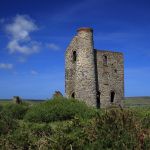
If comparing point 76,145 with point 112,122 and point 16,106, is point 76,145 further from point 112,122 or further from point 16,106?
point 16,106

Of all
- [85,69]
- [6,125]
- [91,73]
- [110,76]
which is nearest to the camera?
[6,125]

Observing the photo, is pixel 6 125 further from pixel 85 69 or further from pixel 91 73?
pixel 91 73

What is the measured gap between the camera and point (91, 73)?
33875 millimetres

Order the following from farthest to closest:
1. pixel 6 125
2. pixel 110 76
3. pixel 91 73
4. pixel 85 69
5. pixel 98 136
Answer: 1. pixel 110 76
2. pixel 91 73
3. pixel 85 69
4. pixel 6 125
5. pixel 98 136

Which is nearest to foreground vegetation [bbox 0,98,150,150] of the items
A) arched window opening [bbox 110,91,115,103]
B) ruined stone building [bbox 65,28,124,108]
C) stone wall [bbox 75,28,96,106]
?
stone wall [bbox 75,28,96,106]

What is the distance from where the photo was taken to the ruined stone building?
111 ft

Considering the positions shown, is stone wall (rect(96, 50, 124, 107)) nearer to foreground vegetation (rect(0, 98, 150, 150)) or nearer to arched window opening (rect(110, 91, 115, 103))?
arched window opening (rect(110, 91, 115, 103))

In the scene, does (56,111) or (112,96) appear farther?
(112,96)

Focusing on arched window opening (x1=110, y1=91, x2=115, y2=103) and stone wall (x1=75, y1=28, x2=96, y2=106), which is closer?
stone wall (x1=75, y1=28, x2=96, y2=106)

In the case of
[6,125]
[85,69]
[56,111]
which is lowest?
[6,125]

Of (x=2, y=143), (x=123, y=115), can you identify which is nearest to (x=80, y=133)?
(x=123, y=115)

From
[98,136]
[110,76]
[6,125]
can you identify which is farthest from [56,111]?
[98,136]

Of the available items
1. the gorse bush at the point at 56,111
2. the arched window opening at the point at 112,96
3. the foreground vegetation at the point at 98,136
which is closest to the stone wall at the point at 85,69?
the arched window opening at the point at 112,96

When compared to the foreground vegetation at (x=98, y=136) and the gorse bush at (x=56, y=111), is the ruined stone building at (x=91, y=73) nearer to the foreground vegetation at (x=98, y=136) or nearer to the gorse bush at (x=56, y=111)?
the gorse bush at (x=56, y=111)
